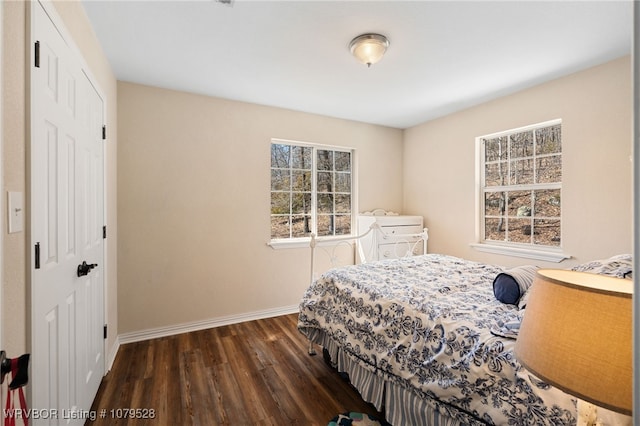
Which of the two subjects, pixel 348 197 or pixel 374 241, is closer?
pixel 374 241

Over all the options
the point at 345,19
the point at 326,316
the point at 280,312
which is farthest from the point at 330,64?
the point at 280,312

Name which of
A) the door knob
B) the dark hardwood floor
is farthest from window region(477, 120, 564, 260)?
the door knob

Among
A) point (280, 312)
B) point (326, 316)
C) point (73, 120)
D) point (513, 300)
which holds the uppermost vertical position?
point (73, 120)

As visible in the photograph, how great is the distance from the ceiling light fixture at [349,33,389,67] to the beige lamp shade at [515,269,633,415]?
1.85m

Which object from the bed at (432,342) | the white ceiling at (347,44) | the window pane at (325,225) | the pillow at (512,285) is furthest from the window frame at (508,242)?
the window pane at (325,225)

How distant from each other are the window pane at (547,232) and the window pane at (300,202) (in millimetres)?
2505

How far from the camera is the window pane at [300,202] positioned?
368 centimetres

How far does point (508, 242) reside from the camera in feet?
10.5

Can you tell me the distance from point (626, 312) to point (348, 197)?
3.53m

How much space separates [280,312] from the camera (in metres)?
3.45

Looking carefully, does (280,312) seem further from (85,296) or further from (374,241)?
(85,296)

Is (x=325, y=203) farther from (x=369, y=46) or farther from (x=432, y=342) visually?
(x=432, y=342)

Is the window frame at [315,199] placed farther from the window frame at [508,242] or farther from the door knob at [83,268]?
the door knob at [83,268]

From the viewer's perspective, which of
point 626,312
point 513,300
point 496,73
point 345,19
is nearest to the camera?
point 626,312
